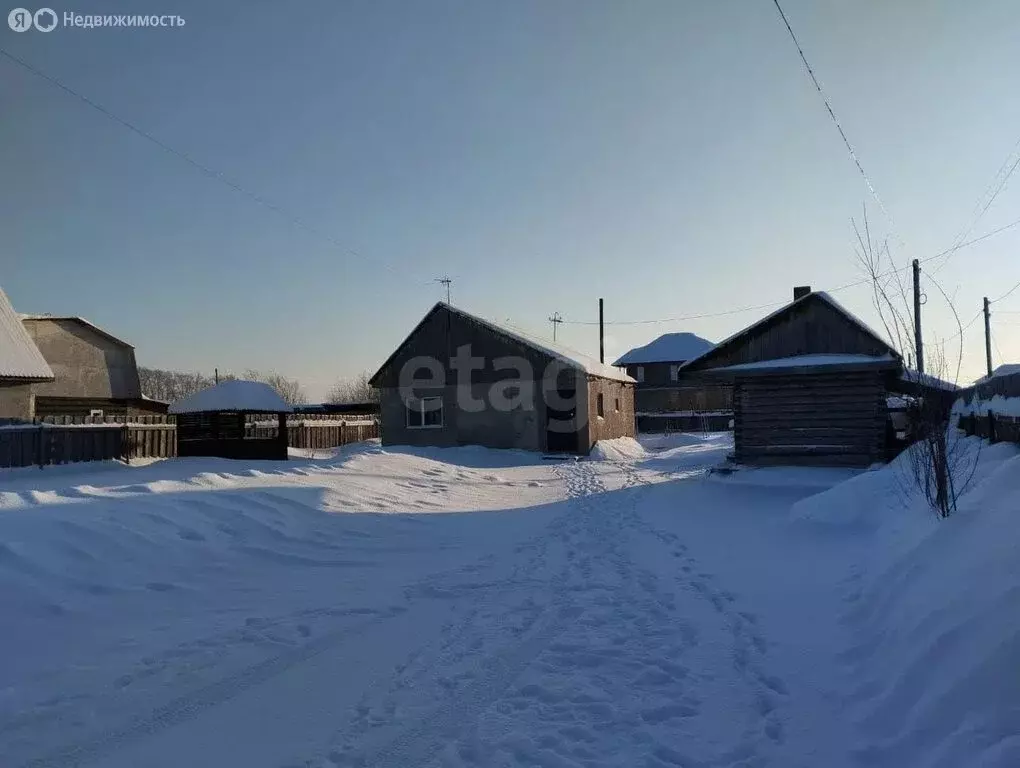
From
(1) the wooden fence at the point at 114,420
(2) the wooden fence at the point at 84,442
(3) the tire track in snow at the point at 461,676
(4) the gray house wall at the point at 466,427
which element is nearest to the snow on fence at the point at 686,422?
(4) the gray house wall at the point at 466,427

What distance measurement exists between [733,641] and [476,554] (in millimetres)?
4044

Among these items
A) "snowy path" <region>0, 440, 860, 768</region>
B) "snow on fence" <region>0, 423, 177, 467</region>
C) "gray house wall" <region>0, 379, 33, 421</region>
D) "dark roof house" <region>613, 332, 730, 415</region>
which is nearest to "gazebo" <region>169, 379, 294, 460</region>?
"snow on fence" <region>0, 423, 177, 467</region>

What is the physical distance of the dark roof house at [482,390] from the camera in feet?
82.0

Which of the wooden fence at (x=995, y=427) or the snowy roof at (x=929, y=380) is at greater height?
the snowy roof at (x=929, y=380)

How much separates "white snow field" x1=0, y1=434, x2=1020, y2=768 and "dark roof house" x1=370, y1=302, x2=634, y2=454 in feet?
49.2

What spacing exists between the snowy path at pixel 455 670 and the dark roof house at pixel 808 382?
26.5 ft

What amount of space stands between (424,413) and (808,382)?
15.0 metres

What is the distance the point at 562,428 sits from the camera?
25.1m

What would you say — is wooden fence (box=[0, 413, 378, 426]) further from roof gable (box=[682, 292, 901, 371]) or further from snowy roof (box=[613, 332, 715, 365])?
snowy roof (box=[613, 332, 715, 365])

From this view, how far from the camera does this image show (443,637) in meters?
5.43

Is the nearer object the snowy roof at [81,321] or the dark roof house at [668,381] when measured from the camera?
the snowy roof at [81,321]

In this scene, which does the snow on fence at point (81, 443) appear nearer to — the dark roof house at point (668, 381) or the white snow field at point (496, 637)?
the white snow field at point (496, 637)

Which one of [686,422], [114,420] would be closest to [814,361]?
[114,420]

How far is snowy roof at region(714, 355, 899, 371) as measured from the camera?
48.8 ft
